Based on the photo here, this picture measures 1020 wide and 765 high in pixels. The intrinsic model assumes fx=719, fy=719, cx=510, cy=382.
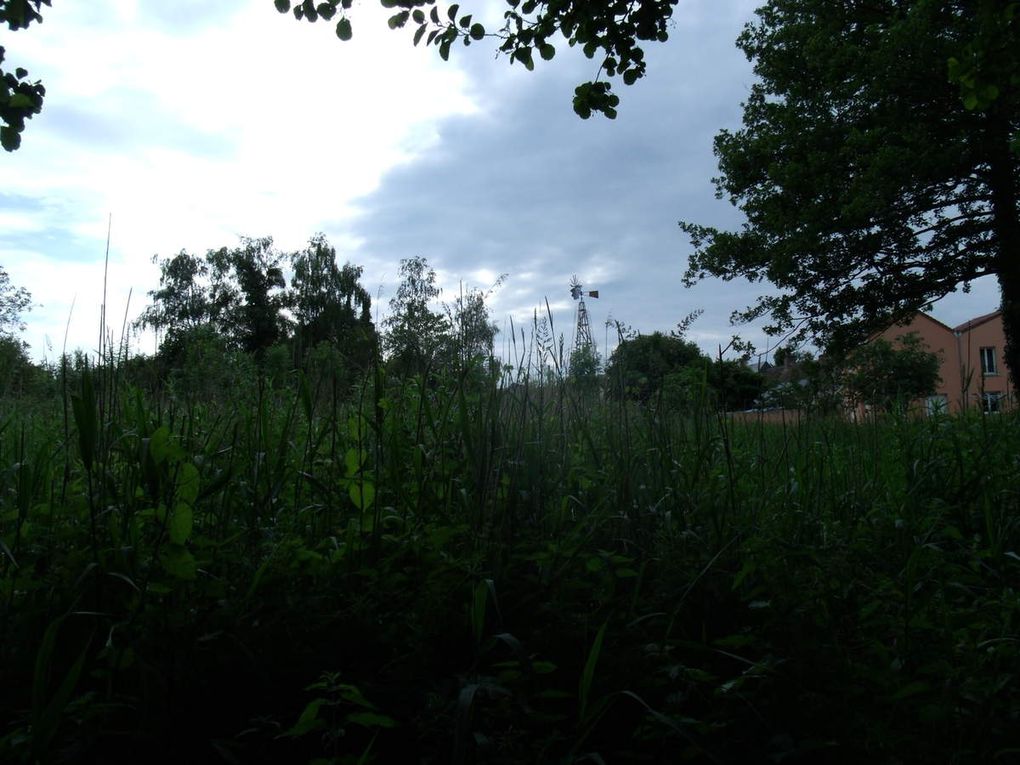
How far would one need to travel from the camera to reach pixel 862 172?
15.2 metres

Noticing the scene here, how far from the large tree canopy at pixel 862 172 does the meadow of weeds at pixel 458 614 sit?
541 inches

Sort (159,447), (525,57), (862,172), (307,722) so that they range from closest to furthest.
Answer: (307,722) < (159,447) < (525,57) < (862,172)

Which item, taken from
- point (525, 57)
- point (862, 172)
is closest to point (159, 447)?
point (525, 57)

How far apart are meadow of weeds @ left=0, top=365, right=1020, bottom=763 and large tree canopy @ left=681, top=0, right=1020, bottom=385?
541 inches

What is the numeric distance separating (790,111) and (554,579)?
17220 millimetres

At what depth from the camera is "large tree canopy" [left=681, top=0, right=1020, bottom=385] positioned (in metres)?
14.4

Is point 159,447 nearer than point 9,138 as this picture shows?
Yes

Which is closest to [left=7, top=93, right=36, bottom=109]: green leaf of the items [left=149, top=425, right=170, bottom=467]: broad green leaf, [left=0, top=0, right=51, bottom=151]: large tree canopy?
[left=0, top=0, right=51, bottom=151]: large tree canopy

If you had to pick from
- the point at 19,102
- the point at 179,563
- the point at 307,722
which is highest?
the point at 19,102

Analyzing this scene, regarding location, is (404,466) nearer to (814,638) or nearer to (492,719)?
(492,719)

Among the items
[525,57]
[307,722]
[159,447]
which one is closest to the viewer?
[307,722]

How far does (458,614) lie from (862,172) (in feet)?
52.9

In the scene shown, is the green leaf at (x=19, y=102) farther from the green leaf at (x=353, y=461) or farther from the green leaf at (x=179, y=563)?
the green leaf at (x=179, y=563)

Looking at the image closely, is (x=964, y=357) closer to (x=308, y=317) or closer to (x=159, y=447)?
(x=159, y=447)
